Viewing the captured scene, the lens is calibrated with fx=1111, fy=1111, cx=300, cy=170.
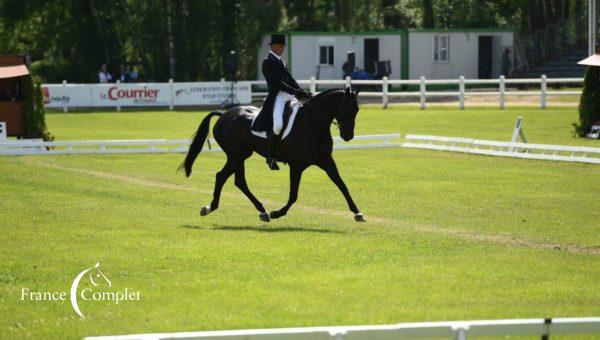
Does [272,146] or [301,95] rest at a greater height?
[301,95]

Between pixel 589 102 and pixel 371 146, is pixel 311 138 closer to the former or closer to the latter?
pixel 371 146

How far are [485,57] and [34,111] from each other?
3254cm

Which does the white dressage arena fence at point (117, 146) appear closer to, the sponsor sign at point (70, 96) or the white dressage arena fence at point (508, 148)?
the white dressage arena fence at point (508, 148)

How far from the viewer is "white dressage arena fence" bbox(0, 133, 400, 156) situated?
2972 cm

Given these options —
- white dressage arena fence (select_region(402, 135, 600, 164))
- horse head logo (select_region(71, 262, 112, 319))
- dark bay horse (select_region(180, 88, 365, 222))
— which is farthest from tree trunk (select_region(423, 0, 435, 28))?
horse head logo (select_region(71, 262, 112, 319))

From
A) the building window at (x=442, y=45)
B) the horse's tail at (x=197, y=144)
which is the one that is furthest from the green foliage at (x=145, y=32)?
the horse's tail at (x=197, y=144)

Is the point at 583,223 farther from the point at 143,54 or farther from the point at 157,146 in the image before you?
the point at 143,54

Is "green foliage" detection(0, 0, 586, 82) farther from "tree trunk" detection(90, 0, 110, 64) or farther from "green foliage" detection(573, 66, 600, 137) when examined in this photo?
"green foliage" detection(573, 66, 600, 137)

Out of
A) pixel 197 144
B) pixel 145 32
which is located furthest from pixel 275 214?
pixel 145 32

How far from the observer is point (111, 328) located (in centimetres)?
927

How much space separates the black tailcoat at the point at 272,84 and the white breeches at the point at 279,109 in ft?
0.20

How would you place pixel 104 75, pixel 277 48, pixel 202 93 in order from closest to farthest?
pixel 277 48, pixel 202 93, pixel 104 75

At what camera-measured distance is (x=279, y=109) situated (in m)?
16.4

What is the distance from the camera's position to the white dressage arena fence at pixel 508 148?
85.0 feet
